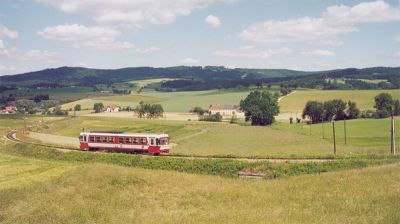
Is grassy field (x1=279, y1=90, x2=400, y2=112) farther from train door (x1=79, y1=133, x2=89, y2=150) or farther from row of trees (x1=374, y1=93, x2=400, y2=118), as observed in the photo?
train door (x1=79, y1=133, x2=89, y2=150)

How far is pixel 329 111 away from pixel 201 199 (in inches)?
4456

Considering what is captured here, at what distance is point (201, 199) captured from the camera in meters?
33.8

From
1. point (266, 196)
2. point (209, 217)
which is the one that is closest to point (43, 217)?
point (209, 217)

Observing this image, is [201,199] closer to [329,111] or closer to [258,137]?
[258,137]

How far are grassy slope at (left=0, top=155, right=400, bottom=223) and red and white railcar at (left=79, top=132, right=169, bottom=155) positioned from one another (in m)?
A: 13.7

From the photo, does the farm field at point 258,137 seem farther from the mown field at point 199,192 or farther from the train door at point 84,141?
the mown field at point 199,192

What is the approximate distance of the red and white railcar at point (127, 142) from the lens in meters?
56.1

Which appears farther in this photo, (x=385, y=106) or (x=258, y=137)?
(x=385, y=106)

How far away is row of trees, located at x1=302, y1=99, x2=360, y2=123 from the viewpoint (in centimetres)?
13938

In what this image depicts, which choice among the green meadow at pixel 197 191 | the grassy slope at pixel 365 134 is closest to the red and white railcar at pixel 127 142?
the green meadow at pixel 197 191

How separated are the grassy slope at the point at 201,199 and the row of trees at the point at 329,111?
103341mm

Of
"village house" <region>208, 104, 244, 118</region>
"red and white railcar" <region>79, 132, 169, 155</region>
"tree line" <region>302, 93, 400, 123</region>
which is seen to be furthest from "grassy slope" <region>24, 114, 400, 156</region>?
"village house" <region>208, 104, 244, 118</region>

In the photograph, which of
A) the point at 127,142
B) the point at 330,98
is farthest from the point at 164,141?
the point at 330,98

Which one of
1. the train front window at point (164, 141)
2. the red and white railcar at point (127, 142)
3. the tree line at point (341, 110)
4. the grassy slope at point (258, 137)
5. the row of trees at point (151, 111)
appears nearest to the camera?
the red and white railcar at point (127, 142)
